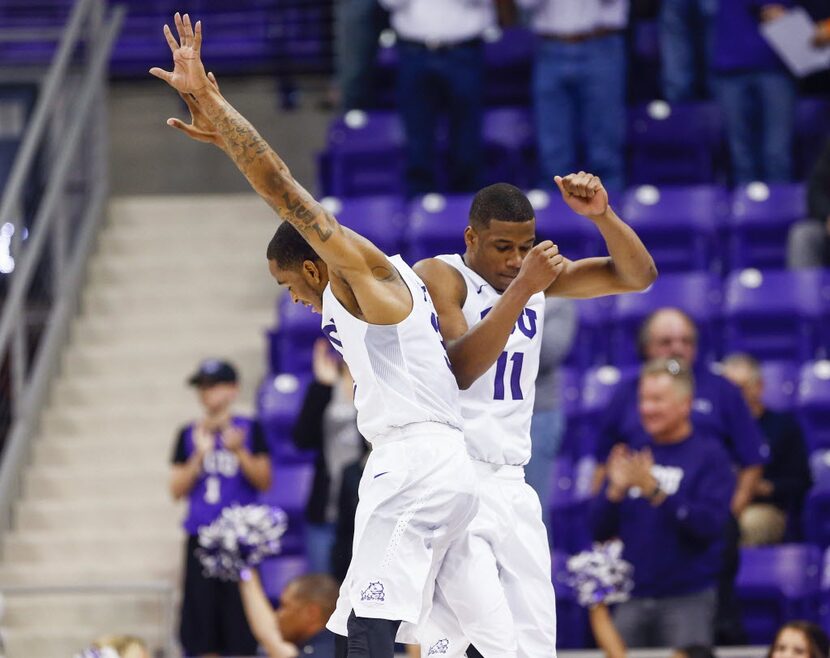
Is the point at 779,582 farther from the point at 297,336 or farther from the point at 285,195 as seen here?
the point at 285,195

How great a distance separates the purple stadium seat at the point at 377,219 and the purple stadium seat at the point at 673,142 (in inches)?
65.8

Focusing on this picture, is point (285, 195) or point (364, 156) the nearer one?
point (285, 195)

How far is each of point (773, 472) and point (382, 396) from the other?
3.85m

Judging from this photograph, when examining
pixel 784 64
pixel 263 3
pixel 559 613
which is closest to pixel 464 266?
pixel 559 613

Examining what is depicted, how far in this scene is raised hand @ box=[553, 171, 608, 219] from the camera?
5582 mm

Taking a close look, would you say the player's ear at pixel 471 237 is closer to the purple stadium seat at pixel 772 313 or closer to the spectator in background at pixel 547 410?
the spectator in background at pixel 547 410

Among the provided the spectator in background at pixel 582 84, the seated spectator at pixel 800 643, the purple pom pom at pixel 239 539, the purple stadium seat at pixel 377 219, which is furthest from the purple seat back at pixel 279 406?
the seated spectator at pixel 800 643

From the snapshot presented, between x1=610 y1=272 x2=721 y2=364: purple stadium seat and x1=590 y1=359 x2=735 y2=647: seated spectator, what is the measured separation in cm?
180

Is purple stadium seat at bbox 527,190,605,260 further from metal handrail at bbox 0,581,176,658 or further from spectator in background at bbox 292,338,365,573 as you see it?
metal handrail at bbox 0,581,176,658

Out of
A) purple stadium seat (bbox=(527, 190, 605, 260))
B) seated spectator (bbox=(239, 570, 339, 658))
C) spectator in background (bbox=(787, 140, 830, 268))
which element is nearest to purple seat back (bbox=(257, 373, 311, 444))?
purple stadium seat (bbox=(527, 190, 605, 260))

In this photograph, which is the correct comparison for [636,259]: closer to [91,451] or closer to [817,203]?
[817,203]

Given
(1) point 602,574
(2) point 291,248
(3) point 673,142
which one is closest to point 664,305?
(3) point 673,142

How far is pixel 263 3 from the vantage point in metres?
12.6

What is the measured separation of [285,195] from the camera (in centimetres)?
513
